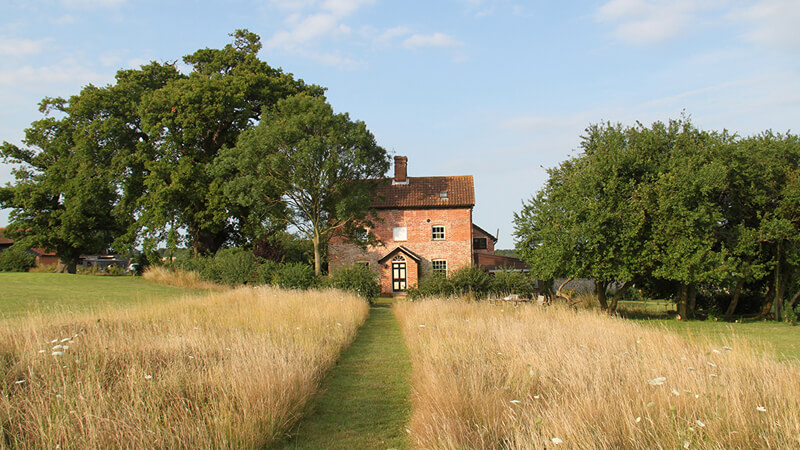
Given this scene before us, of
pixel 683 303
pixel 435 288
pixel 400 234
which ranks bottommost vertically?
pixel 683 303

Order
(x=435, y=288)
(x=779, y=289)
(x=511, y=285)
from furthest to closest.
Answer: (x=511, y=285)
(x=435, y=288)
(x=779, y=289)

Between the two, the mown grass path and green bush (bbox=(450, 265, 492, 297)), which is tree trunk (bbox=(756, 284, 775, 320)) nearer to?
green bush (bbox=(450, 265, 492, 297))

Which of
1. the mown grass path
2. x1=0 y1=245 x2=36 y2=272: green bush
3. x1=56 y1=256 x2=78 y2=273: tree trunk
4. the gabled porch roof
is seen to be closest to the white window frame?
the gabled porch roof

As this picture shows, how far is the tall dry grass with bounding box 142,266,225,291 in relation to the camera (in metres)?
27.0

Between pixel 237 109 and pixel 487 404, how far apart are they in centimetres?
3113

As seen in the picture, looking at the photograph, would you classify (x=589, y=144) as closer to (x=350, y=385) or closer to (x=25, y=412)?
(x=350, y=385)

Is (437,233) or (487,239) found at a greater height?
(437,233)

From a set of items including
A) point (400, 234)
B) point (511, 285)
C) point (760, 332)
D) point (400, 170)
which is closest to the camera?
point (760, 332)

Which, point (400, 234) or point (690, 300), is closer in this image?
point (690, 300)

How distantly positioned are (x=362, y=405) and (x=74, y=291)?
18877 mm

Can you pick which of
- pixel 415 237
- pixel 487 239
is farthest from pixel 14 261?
pixel 487 239

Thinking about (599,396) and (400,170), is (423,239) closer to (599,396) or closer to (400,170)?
(400,170)

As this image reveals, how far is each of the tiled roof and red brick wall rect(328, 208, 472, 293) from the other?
488mm

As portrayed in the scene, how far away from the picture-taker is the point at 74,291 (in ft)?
69.2
